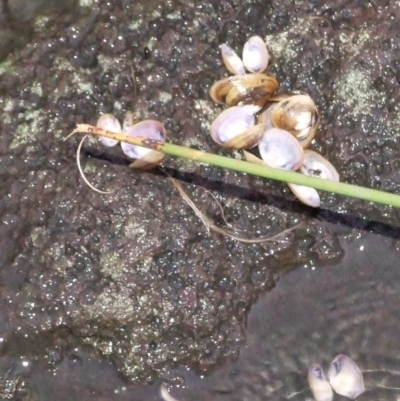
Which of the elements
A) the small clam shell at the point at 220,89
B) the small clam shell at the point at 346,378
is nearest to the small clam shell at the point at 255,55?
the small clam shell at the point at 220,89

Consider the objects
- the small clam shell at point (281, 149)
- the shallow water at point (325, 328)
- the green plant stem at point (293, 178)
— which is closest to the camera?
the green plant stem at point (293, 178)

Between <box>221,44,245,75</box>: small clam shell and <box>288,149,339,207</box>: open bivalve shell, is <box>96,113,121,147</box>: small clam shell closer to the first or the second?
<box>221,44,245,75</box>: small clam shell

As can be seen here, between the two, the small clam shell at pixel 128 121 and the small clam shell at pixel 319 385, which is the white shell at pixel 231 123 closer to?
the small clam shell at pixel 128 121

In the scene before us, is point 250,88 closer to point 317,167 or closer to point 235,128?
point 235,128

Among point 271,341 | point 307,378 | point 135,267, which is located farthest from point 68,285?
point 307,378

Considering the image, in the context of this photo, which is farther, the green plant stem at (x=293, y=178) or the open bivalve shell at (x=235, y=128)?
the open bivalve shell at (x=235, y=128)

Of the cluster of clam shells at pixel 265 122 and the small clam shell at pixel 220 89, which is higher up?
the small clam shell at pixel 220 89

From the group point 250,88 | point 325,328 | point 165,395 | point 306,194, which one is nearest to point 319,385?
point 325,328
